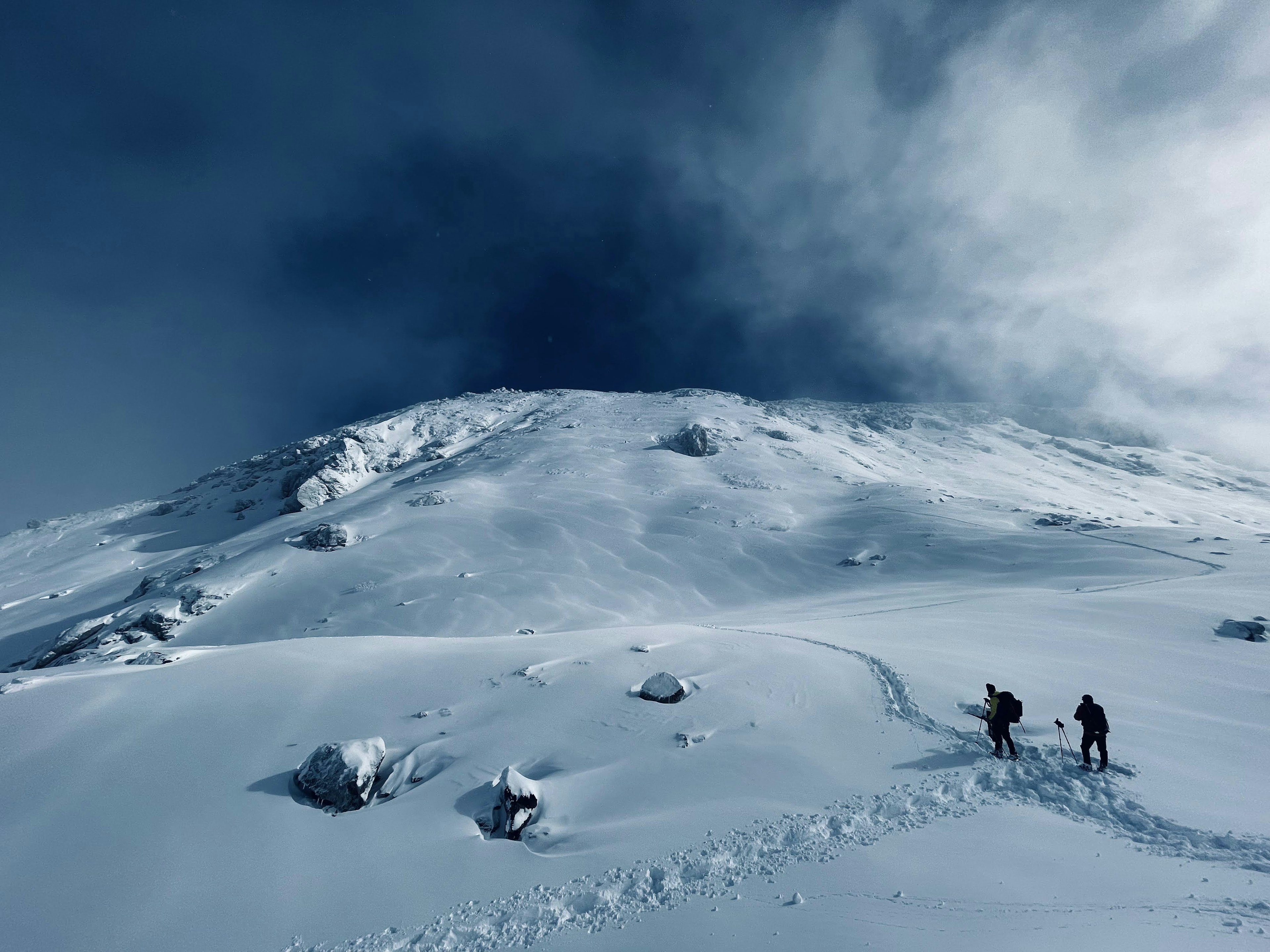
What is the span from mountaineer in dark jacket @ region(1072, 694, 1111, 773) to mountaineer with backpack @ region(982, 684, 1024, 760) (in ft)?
2.83

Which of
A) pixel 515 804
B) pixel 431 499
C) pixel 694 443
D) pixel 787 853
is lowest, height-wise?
pixel 787 853

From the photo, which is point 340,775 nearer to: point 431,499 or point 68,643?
point 68,643

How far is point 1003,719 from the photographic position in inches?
353

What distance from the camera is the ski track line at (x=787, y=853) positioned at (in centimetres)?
586

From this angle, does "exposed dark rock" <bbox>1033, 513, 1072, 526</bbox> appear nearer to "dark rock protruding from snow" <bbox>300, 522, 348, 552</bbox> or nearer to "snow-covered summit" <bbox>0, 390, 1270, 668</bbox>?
"snow-covered summit" <bbox>0, 390, 1270, 668</bbox>

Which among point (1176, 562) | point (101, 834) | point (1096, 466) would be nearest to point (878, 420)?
point (1096, 466)

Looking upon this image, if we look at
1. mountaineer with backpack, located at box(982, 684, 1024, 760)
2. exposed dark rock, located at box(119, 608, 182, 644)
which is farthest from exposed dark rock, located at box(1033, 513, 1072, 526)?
exposed dark rock, located at box(119, 608, 182, 644)

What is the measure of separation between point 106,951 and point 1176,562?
38510mm

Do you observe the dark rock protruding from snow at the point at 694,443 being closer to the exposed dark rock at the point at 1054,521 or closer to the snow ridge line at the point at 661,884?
the exposed dark rock at the point at 1054,521

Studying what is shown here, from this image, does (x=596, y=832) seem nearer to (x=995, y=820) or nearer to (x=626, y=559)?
(x=995, y=820)

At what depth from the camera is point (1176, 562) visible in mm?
25438

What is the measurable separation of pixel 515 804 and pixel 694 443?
50.3m

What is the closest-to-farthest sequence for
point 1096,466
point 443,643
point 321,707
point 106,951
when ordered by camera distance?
point 106,951, point 321,707, point 443,643, point 1096,466

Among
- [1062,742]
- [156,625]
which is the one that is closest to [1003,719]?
[1062,742]
